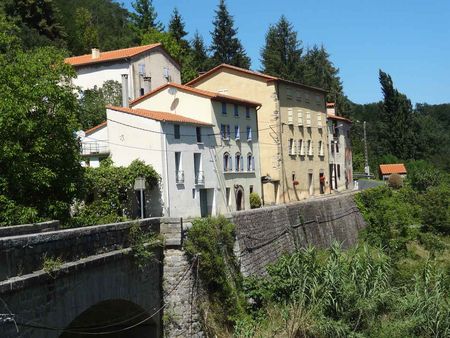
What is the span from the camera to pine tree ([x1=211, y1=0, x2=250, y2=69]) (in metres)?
75.8

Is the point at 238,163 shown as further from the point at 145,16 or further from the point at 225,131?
the point at 145,16

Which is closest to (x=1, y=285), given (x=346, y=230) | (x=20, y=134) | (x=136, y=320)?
(x=136, y=320)

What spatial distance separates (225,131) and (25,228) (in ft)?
94.2

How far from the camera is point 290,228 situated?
84.3 ft

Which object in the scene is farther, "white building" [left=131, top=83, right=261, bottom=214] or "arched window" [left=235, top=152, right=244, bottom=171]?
"arched window" [left=235, top=152, right=244, bottom=171]

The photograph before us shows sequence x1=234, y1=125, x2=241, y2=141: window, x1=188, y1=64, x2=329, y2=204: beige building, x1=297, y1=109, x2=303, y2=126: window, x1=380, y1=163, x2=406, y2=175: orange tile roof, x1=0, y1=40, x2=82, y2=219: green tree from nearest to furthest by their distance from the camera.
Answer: x1=0, y1=40, x2=82, y2=219: green tree → x1=234, y1=125, x2=241, y2=141: window → x1=188, y1=64, x2=329, y2=204: beige building → x1=297, y1=109, x2=303, y2=126: window → x1=380, y1=163, x2=406, y2=175: orange tile roof

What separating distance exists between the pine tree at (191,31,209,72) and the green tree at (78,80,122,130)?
27344 millimetres

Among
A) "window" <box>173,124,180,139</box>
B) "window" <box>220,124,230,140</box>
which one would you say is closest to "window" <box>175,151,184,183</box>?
→ "window" <box>173,124,180,139</box>

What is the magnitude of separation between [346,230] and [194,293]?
71.4ft

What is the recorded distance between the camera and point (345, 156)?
208 feet

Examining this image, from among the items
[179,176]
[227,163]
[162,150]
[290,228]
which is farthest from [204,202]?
[290,228]

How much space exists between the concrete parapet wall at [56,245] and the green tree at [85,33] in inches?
2339

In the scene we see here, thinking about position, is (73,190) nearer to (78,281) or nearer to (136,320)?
(136,320)

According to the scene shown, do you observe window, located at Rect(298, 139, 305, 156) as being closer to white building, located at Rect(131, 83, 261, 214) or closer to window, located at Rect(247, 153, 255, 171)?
window, located at Rect(247, 153, 255, 171)
